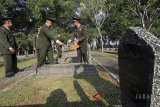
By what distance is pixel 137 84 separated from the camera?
14.2 feet

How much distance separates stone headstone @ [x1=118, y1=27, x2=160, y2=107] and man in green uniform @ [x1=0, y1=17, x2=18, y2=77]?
322 inches

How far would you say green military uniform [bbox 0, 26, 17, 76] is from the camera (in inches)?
505

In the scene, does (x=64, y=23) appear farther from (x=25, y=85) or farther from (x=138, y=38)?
(x=138, y=38)

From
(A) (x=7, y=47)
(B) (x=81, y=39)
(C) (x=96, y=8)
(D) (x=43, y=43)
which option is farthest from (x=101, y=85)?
(C) (x=96, y=8)

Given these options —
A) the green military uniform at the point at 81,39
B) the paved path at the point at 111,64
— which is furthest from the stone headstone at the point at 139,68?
the green military uniform at the point at 81,39

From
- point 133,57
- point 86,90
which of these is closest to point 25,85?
point 86,90

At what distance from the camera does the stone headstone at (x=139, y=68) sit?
3.87 metres

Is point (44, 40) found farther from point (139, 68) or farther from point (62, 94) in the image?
point (139, 68)

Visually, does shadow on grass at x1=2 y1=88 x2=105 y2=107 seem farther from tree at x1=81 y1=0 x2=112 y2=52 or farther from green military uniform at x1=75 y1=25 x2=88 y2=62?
tree at x1=81 y1=0 x2=112 y2=52

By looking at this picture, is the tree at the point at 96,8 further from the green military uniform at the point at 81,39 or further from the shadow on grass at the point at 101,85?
the shadow on grass at the point at 101,85

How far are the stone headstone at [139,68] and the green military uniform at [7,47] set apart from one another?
26.8ft

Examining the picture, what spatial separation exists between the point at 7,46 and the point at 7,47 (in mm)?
41

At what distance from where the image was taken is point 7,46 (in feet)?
42.2

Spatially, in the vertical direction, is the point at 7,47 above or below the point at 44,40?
below
